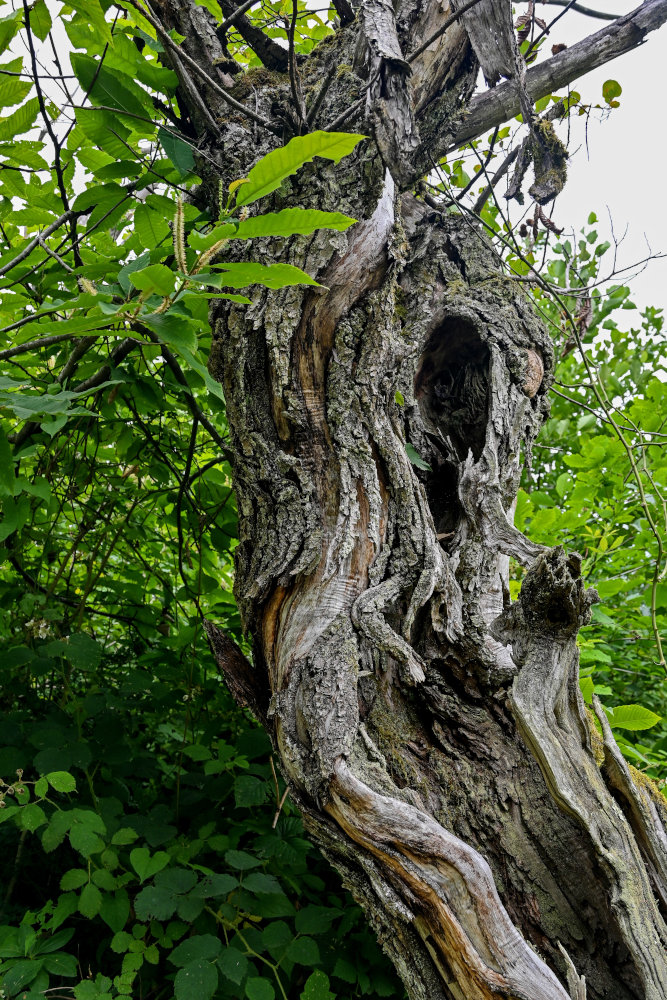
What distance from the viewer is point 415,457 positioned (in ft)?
5.39

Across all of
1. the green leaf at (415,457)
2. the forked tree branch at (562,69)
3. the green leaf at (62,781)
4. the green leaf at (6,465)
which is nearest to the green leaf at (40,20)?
the green leaf at (6,465)

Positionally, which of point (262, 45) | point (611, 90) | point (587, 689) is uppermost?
point (611, 90)

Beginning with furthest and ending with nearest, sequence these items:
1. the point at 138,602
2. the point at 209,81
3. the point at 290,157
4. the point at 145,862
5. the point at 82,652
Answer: the point at 138,602 → the point at 82,652 → the point at 209,81 → the point at 145,862 → the point at 290,157

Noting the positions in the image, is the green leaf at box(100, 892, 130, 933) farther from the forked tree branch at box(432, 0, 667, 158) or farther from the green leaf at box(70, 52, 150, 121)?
the forked tree branch at box(432, 0, 667, 158)

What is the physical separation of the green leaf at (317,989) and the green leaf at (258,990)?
9 cm

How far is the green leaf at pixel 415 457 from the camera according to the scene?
163cm

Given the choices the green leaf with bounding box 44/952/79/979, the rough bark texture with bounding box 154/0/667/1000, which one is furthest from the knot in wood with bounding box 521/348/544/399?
the green leaf with bounding box 44/952/79/979

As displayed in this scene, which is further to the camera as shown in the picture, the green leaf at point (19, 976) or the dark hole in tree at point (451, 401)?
the dark hole in tree at point (451, 401)

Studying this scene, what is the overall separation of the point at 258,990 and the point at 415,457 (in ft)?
4.07

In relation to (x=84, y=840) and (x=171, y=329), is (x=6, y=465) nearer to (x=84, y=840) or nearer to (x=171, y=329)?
(x=171, y=329)

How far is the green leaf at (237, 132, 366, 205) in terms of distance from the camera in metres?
0.81

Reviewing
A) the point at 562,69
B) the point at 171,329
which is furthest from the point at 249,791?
the point at 562,69

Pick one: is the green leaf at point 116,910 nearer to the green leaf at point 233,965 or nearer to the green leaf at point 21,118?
the green leaf at point 233,965

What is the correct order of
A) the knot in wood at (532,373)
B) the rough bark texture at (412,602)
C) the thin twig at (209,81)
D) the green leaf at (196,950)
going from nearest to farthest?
the rough bark texture at (412,602) < the green leaf at (196,950) < the thin twig at (209,81) < the knot in wood at (532,373)
